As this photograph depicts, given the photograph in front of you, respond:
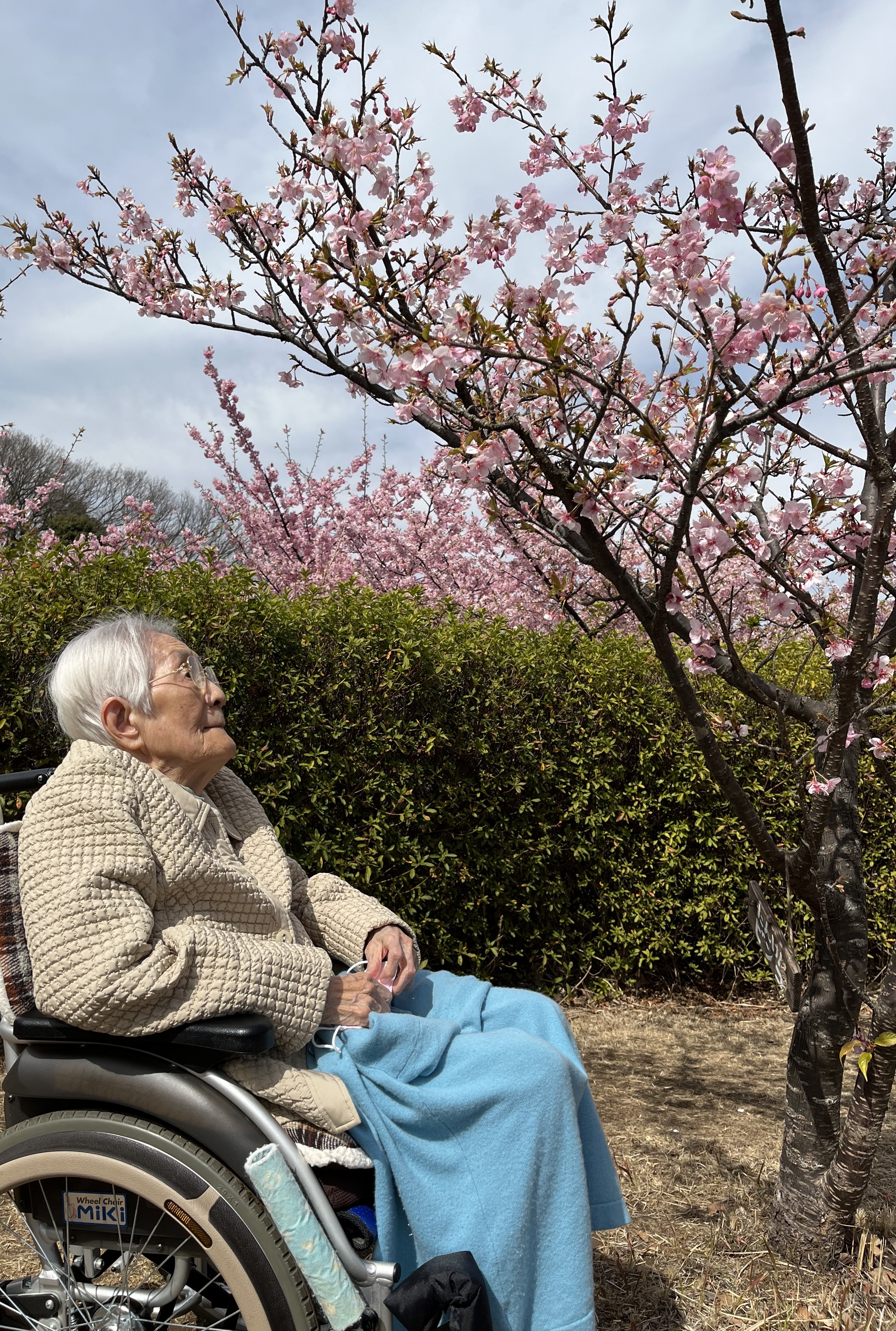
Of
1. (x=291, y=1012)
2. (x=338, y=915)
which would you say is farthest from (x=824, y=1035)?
(x=291, y=1012)

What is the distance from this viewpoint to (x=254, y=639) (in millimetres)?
3016

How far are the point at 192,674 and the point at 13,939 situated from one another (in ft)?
1.73

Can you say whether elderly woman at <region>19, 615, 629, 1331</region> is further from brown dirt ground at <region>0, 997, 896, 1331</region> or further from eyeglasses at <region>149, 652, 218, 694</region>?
brown dirt ground at <region>0, 997, 896, 1331</region>

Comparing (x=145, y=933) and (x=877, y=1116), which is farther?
(x=877, y=1116)

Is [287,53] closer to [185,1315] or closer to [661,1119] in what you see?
[185,1315]

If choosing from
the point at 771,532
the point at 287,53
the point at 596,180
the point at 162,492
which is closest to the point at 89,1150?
the point at 771,532

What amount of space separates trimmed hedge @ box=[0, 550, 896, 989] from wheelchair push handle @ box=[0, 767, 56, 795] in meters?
1.09

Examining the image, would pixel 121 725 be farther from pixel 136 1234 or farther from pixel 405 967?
pixel 136 1234

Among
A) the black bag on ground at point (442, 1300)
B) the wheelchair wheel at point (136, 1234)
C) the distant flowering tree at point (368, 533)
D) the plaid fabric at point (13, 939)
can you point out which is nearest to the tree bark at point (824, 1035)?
the black bag on ground at point (442, 1300)

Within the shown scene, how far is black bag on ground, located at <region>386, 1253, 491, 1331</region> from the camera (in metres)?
1.17

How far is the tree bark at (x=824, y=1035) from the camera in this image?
2.00m

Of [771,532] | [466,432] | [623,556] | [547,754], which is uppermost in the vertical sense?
[623,556]

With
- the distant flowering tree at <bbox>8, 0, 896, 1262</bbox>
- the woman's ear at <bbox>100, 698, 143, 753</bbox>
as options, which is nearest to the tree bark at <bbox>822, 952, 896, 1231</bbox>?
the distant flowering tree at <bbox>8, 0, 896, 1262</bbox>

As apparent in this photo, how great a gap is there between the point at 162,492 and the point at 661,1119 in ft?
76.1
